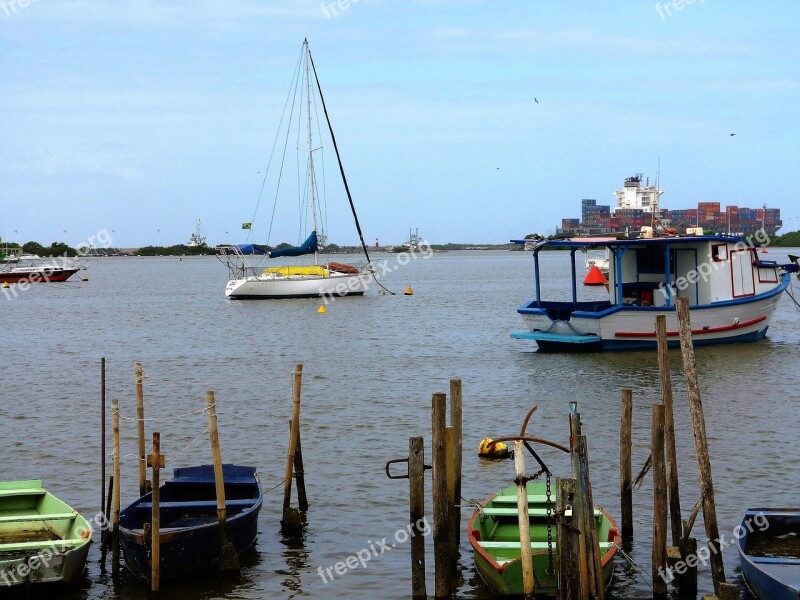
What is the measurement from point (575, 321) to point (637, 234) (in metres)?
3.52

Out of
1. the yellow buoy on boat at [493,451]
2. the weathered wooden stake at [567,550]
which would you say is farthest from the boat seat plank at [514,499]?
the yellow buoy on boat at [493,451]

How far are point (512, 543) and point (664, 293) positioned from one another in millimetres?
20382

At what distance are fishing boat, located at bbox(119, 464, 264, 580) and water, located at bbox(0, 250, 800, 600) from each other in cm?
27

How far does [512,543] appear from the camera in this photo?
11.1 m

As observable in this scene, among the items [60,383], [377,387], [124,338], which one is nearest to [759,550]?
[377,387]

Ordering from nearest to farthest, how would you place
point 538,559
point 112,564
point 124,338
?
point 538,559, point 112,564, point 124,338

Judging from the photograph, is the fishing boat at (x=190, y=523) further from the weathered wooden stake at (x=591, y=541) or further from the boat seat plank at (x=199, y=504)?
the weathered wooden stake at (x=591, y=541)

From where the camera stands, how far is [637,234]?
3133 cm

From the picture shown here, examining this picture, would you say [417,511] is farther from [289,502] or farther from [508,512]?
[289,502]

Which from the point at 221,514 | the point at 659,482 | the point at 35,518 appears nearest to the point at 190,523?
the point at 221,514

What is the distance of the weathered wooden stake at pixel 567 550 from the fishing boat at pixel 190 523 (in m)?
4.10

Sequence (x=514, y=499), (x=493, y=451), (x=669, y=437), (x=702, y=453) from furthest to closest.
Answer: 1. (x=493, y=451)
2. (x=514, y=499)
3. (x=669, y=437)
4. (x=702, y=453)

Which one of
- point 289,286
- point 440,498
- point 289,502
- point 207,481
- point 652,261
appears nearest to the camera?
point 440,498

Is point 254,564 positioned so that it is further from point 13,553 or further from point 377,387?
point 377,387
